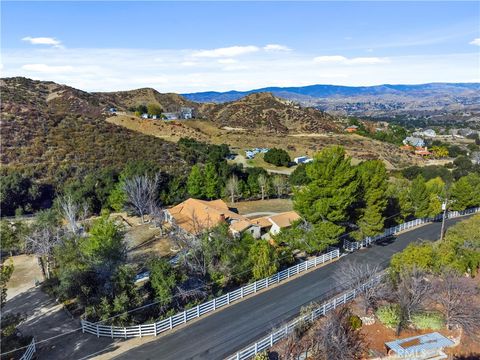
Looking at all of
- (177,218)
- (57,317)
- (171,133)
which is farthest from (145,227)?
(171,133)

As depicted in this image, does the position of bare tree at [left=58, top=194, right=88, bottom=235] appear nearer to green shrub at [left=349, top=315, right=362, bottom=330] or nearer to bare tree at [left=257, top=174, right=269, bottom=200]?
green shrub at [left=349, top=315, right=362, bottom=330]

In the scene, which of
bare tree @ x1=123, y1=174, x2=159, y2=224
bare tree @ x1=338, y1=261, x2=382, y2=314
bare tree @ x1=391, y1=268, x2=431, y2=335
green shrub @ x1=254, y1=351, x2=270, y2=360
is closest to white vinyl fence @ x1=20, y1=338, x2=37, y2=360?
green shrub @ x1=254, y1=351, x2=270, y2=360

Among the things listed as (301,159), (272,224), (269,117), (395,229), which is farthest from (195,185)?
(269,117)

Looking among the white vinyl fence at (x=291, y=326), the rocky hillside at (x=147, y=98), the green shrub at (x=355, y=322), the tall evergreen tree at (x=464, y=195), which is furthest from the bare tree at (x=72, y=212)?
the rocky hillside at (x=147, y=98)

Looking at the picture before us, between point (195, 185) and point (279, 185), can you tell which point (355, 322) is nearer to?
point (195, 185)

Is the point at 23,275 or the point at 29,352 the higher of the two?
the point at 29,352

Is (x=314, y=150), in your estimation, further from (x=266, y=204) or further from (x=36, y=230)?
(x=36, y=230)
